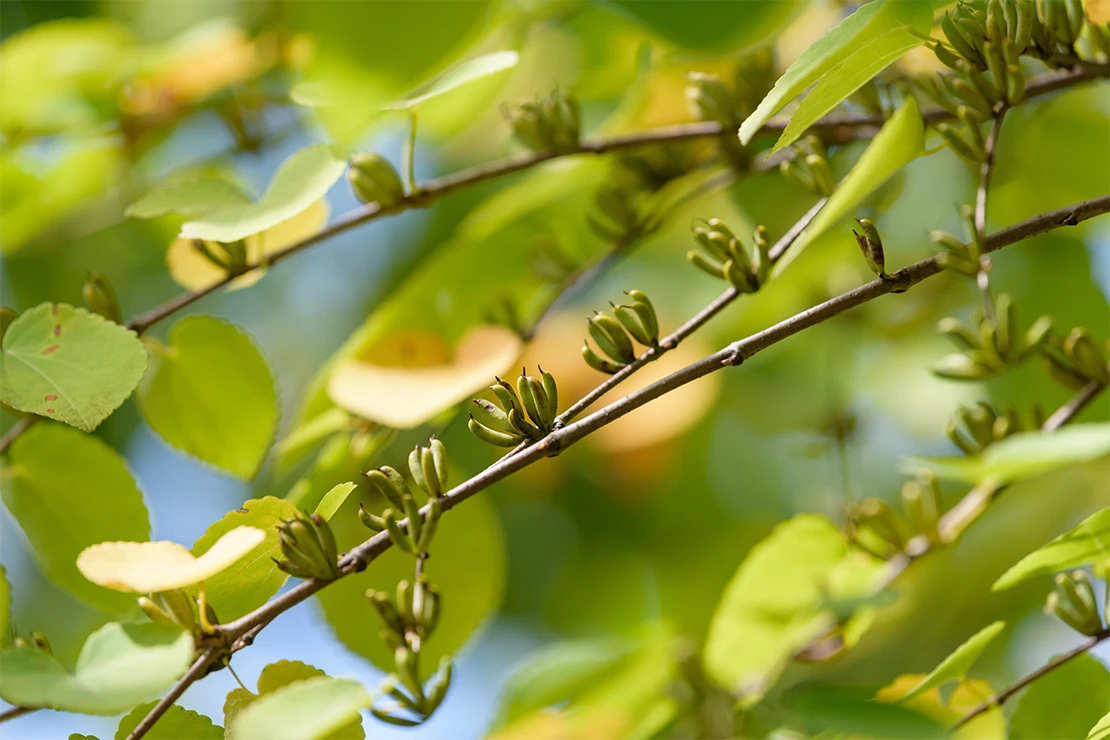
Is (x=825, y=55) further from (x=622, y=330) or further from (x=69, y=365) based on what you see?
(x=69, y=365)

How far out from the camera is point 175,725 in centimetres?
30

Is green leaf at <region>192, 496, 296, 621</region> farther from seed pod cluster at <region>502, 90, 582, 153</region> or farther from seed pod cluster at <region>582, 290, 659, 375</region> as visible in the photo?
seed pod cluster at <region>502, 90, 582, 153</region>

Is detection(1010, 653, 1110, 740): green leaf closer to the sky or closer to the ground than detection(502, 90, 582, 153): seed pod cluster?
closer to the ground

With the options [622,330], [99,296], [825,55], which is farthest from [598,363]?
[99,296]

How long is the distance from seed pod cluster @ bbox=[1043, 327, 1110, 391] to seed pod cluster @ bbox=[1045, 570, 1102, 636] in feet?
0.30

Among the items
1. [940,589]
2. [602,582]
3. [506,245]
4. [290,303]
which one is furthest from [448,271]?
[290,303]

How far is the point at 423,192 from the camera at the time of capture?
1.43 ft

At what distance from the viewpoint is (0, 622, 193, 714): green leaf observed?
0.80ft

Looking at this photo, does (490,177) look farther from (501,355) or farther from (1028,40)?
(1028,40)

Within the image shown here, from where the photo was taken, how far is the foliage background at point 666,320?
510 millimetres

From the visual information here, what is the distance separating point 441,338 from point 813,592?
0.21 meters

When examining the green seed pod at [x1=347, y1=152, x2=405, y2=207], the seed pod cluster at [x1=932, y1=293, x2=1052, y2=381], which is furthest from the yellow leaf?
the seed pod cluster at [x1=932, y1=293, x2=1052, y2=381]

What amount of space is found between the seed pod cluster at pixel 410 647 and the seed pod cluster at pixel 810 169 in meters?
0.20

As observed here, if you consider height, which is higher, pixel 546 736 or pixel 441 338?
pixel 441 338
